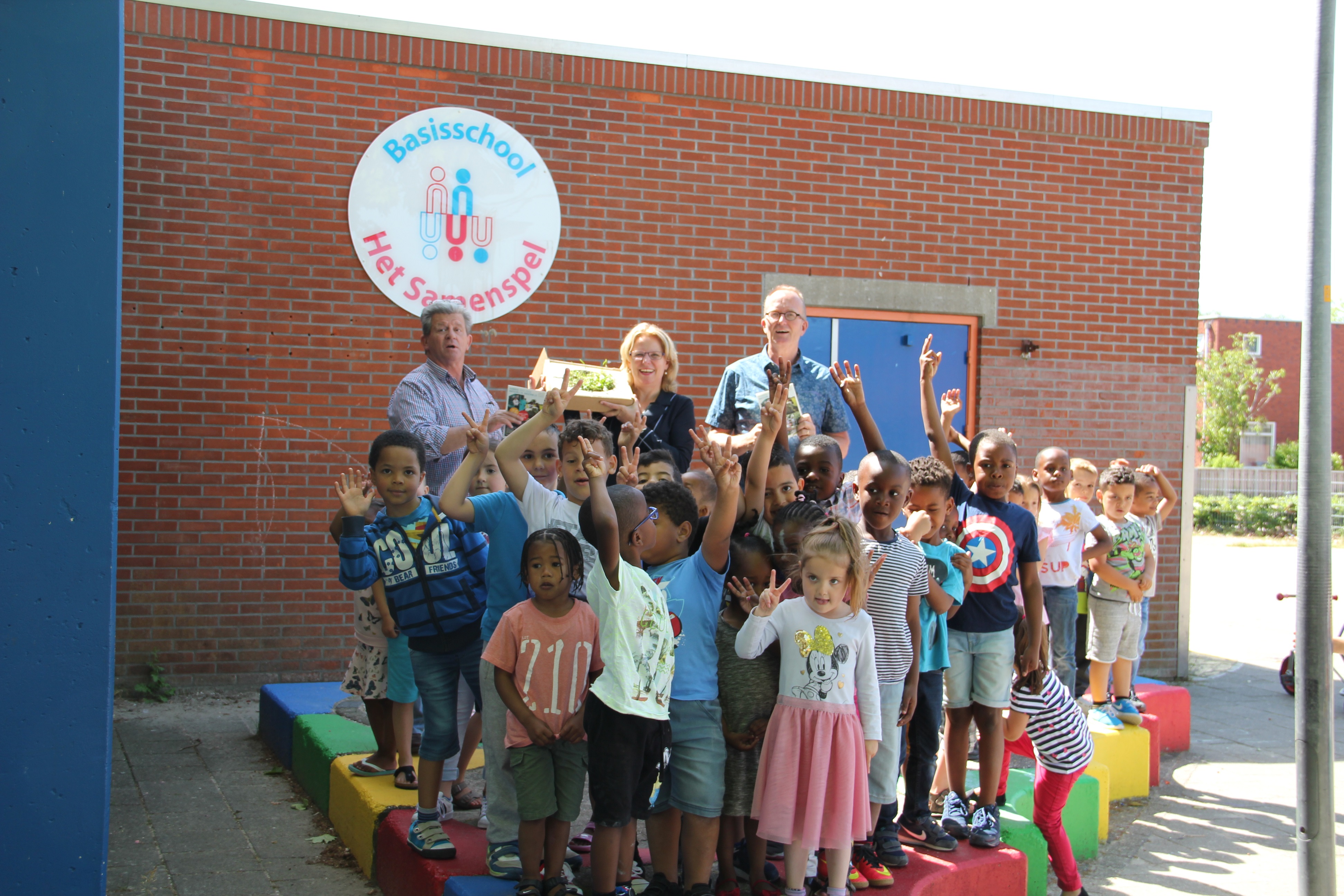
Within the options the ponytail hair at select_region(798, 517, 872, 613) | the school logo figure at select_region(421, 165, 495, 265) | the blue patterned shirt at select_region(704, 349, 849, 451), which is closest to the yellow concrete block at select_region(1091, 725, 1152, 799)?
the blue patterned shirt at select_region(704, 349, 849, 451)

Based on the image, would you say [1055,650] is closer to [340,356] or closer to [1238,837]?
[1238,837]

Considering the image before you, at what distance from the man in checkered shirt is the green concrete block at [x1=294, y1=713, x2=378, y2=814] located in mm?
1279

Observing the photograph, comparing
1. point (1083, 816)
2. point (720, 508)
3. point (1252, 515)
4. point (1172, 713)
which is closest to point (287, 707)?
point (720, 508)

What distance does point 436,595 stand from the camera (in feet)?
12.1

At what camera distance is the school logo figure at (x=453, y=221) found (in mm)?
6773

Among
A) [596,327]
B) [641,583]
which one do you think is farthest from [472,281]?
[641,583]

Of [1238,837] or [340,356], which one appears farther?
[340,356]

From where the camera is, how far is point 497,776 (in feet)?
10.9

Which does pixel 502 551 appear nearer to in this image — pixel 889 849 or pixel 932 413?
pixel 889 849

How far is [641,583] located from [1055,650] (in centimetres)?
376

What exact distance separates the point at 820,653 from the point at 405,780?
1.87 metres

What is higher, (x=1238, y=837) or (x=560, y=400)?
(x=560, y=400)

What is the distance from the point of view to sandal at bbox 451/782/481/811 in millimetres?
4023

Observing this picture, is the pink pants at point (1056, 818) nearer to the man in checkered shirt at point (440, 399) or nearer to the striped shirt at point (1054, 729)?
the striped shirt at point (1054, 729)
